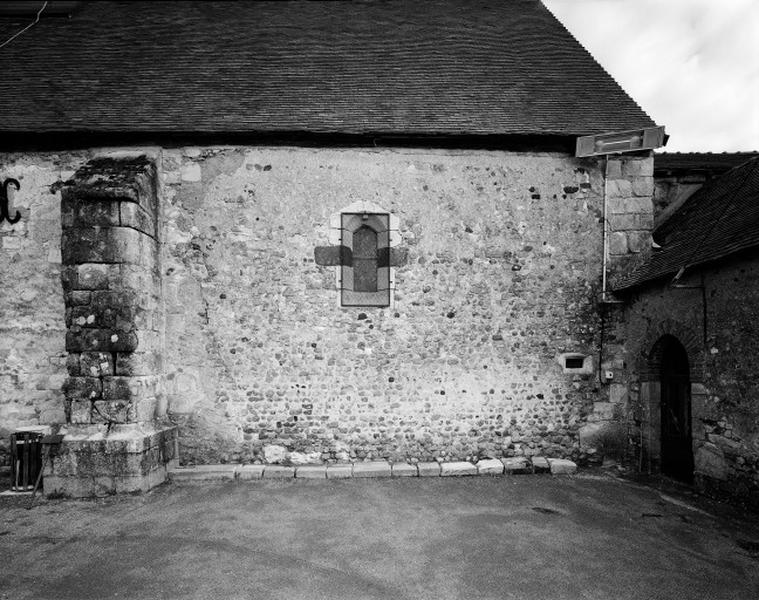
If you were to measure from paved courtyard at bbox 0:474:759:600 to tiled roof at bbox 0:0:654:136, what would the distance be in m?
5.59

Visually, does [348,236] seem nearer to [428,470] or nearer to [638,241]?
[428,470]

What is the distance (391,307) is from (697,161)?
278 inches

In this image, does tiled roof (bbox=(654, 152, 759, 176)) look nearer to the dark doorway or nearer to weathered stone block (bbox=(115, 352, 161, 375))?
the dark doorway

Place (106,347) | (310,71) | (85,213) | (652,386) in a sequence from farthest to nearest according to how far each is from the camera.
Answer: (310,71) → (652,386) → (85,213) → (106,347)

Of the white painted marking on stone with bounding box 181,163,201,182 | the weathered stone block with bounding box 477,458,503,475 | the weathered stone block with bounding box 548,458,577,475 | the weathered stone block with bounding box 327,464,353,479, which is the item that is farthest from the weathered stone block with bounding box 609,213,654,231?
the white painted marking on stone with bounding box 181,163,201,182

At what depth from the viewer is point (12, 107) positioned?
7.27 meters

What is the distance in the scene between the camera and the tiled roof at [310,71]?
7219mm

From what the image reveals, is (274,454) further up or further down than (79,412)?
further down

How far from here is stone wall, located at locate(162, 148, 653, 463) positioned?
700 centimetres

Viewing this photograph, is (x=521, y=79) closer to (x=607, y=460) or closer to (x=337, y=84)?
(x=337, y=84)

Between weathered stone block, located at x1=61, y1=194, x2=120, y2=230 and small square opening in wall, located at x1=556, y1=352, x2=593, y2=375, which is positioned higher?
weathered stone block, located at x1=61, y1=194, x2=120, y2=230

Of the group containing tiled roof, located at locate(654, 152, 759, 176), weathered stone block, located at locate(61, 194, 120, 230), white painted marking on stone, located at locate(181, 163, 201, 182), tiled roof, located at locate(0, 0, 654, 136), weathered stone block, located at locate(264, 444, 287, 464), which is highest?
tiled roof, located at locate(0, 0, 654, 136)

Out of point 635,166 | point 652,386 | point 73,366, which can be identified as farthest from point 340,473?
point 635,166

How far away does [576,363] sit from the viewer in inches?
289
